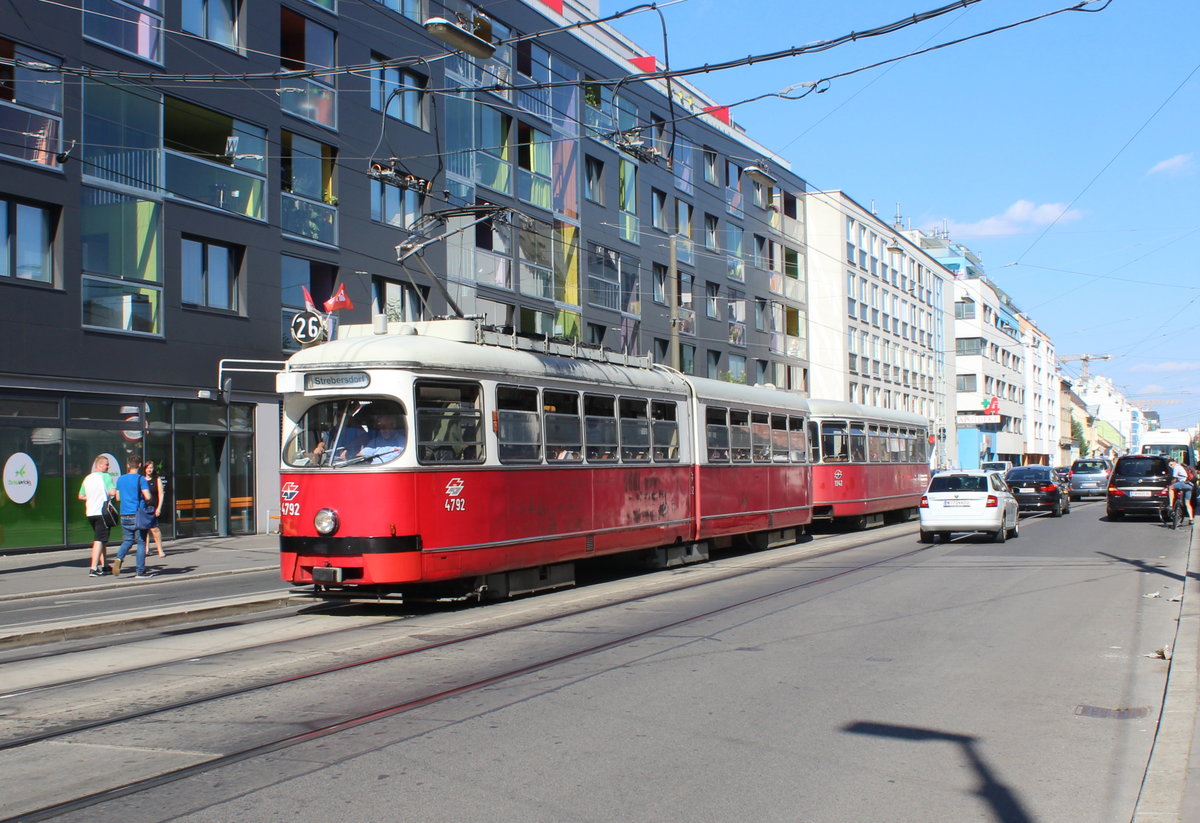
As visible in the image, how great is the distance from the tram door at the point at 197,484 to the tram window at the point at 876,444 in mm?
15419

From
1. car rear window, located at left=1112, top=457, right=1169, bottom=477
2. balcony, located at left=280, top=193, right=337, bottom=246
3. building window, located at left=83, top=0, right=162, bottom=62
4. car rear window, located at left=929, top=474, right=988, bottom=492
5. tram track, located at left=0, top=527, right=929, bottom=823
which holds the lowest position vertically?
tram track, located at left=0, top=527, right=929, bottom=823

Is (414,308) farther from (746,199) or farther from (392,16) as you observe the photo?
(746,199)

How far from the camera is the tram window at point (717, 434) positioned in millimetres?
18384

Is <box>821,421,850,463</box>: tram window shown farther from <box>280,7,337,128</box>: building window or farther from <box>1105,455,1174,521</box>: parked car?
<box>280,7,337,128</box>: building window

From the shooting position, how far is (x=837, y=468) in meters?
25.9

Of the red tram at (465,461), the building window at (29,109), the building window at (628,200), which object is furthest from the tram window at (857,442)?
the building window at (29,109)

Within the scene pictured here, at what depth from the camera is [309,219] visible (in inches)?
1038

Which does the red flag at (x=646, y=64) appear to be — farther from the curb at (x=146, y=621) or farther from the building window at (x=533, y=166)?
the curb at (x=146, y=621)

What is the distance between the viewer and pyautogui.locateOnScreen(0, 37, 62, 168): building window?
1973 cm

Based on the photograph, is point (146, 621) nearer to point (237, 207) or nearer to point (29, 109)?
point (29, 109)

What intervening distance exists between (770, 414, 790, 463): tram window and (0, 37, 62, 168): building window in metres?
14.4

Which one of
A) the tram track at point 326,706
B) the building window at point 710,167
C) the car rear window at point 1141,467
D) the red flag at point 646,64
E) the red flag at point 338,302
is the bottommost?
the tram track at point 326,706

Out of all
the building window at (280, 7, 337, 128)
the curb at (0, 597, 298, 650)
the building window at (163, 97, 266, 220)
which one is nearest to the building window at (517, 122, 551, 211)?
the building window at (280, 7, 337, 128)

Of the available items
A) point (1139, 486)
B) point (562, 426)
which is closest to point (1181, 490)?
point (1139, 486)
